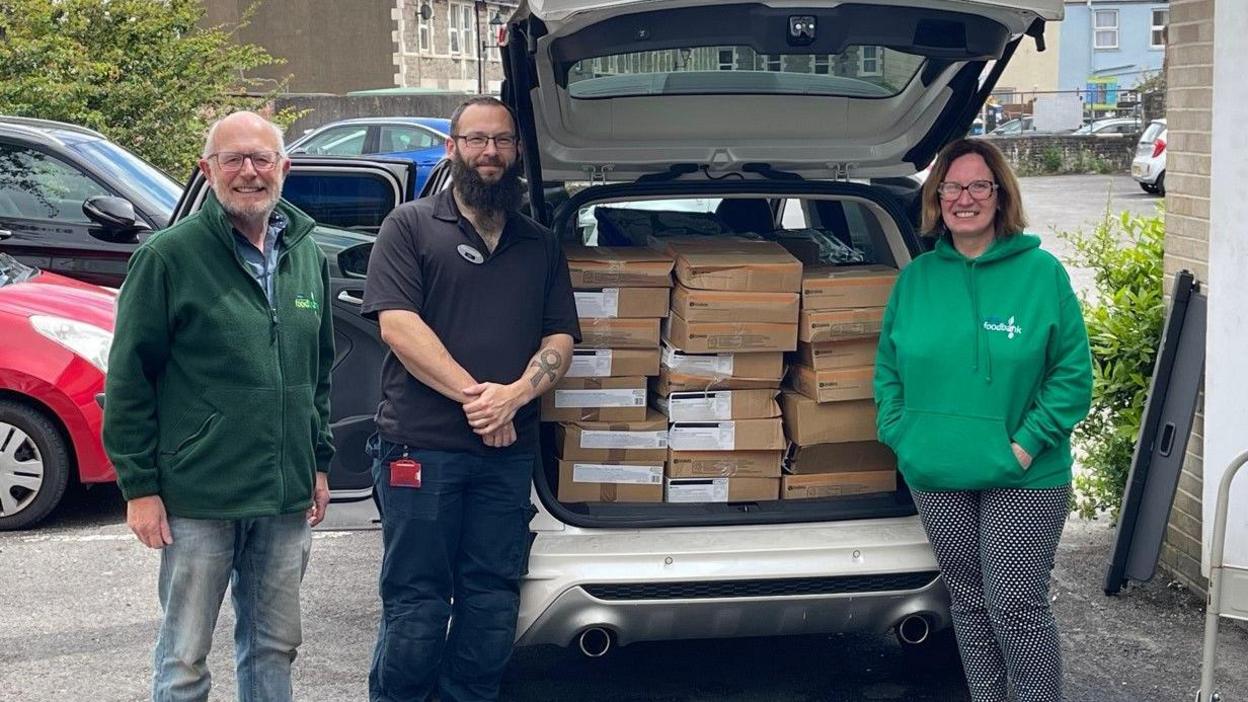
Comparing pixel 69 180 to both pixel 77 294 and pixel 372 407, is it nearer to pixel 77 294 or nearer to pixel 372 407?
pixel 77 294

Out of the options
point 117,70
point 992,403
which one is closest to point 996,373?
point 992,403

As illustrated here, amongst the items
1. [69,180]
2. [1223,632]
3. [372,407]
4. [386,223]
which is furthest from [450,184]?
[69,180]

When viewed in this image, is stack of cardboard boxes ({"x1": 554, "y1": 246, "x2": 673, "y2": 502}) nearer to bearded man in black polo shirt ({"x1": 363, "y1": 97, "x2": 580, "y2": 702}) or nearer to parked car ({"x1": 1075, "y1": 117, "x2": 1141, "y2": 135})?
bearded man in black polo shirt ({"x1": 363, "y1": 97, "x2": 580, "y2": 702})

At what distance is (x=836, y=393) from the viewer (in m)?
4.49

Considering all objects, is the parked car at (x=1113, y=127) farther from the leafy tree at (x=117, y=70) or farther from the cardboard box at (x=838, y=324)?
the cardboard box at (x=838, y=324)

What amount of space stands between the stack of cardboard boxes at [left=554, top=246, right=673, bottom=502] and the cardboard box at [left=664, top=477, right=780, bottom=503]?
0.07m

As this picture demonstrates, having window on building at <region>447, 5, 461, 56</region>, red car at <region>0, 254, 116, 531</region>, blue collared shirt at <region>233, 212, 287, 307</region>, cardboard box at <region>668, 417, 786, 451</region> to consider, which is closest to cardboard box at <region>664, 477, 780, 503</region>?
cardboard box at <region>668, 417, 786, 451</region>

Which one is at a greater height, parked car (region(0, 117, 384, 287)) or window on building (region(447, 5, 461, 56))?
window on building (region(447, 5, 461, 56))

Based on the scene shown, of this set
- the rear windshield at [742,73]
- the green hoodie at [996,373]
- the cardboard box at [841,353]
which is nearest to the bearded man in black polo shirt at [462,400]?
the rear windshield at [742,73]

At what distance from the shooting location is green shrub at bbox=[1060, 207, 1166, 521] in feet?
18.5

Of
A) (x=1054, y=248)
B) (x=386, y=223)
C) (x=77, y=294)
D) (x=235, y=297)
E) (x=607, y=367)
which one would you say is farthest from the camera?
(x=1054, y=248)

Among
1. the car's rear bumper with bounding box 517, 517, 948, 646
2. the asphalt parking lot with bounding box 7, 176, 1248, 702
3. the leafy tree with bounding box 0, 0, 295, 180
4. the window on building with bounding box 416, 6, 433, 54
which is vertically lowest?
the asphalt parking lot with bounding box 7, 176, 1248, 702

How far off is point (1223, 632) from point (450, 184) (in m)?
3.15

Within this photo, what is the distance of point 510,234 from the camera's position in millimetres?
4195
